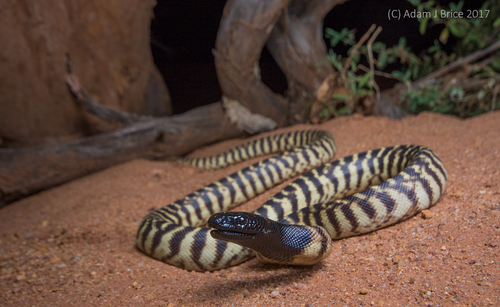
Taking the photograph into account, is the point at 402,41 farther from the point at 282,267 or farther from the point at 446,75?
the point at 282,267

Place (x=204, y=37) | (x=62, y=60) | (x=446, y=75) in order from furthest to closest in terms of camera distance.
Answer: (x=446, y=75), (x=62, y=60), (x=204, y=37)

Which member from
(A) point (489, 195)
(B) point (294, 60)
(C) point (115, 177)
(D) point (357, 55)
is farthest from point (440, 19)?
(C) point (115, 177)

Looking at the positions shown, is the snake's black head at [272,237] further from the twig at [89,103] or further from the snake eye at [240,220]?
the twig at [89,103]

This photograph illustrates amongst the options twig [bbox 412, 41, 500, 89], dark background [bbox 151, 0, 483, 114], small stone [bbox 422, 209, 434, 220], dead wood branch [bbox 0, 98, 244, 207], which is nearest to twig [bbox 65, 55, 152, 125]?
dead wood branch [bbox 0, 98, 244, 207]

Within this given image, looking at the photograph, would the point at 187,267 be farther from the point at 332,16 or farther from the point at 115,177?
the point at 332,16

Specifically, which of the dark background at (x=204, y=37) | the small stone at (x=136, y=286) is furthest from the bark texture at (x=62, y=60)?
the small stone at (x=136, y=286)

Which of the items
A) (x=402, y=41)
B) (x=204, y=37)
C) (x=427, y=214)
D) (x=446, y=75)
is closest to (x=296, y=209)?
(x=427, y=214)

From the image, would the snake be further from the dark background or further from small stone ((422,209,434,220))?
the dark background
